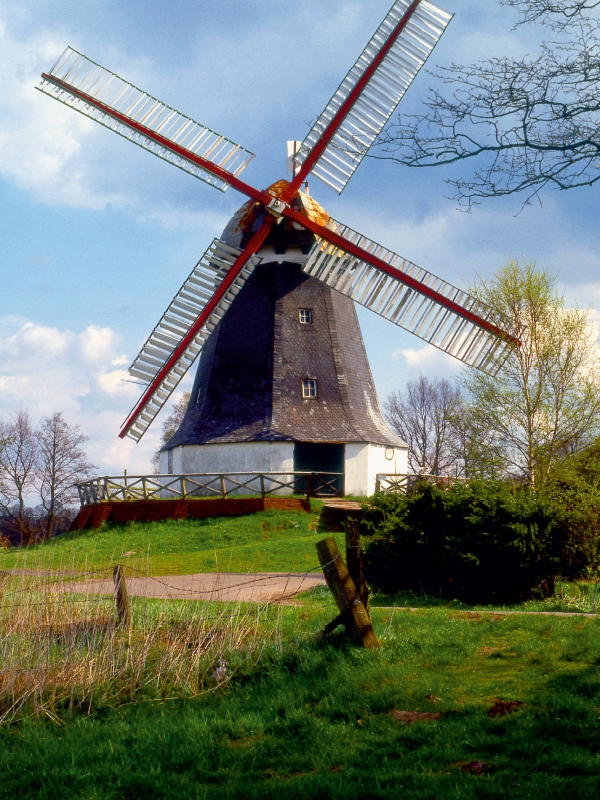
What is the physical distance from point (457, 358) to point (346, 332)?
5382 millimetres

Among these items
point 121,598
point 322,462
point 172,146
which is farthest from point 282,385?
point 121,598

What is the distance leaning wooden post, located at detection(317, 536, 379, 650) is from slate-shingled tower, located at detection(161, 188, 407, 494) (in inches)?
693

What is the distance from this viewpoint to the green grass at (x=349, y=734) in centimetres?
589

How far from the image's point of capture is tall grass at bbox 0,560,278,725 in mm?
7812

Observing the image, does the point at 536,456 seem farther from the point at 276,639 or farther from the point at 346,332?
the point at 276,639

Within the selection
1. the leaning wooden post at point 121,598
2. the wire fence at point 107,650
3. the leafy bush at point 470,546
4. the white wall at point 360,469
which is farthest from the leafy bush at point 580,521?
the white wall at point 360,469

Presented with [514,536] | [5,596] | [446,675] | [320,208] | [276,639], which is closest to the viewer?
[446,675]

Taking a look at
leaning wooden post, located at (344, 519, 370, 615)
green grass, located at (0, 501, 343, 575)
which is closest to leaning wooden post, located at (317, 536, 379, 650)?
leaning wooden post, located at (344, 519, 370, 615)

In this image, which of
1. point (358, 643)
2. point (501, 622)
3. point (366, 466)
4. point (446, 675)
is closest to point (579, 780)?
point (446, 675)

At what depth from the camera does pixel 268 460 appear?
2670 centimetres

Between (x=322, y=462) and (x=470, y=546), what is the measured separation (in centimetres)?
1565

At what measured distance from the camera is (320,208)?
26.8 meters

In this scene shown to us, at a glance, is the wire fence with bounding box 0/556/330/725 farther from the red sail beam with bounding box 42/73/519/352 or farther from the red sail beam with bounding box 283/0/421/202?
the red sail beam with bounding box 283/0/421/202

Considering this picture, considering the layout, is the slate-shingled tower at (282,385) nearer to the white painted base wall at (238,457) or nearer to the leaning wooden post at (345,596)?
the white painted base wall at (238,457)
